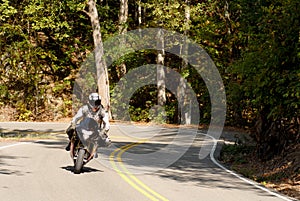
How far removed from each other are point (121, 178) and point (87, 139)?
4.60 feet

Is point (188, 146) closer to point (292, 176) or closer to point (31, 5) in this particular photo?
point (292, 176)

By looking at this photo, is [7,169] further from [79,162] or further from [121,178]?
[121,178]

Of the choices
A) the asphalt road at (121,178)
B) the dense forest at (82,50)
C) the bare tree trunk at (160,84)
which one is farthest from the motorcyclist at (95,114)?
the bare tree trunk at (160,84)

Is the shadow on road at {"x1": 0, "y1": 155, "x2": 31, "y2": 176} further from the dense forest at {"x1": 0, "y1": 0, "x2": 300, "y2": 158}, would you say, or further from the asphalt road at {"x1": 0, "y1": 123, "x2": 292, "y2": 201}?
the dense forest at {"x1": 0, "y1": 0, "x2": 300, "y2": 158}

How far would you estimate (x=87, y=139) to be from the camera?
13.9m

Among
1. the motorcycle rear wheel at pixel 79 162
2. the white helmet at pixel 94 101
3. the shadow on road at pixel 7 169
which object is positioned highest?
the white helmet at pixel 94 101

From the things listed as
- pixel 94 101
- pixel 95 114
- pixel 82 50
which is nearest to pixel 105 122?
pixel 95 114

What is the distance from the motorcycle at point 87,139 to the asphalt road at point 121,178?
1.30 ft

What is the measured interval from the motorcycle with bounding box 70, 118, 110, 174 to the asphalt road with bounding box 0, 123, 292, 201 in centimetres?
40

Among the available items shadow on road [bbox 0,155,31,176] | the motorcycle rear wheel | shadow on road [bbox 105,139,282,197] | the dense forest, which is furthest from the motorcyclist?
the dense forest

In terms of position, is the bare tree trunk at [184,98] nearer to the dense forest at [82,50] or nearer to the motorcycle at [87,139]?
the dense forest at [82,50]

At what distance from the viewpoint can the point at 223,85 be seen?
42.8 metres

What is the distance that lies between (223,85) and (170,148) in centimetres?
1943

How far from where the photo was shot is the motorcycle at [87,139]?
13875 millimetres
